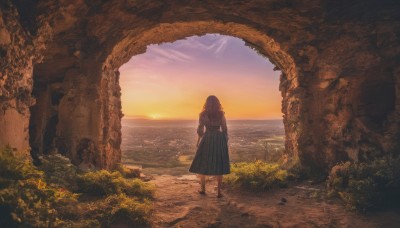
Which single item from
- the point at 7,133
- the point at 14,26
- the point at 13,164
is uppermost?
the point at 14,26

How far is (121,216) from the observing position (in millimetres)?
4875

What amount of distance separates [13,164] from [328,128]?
7.12 metres

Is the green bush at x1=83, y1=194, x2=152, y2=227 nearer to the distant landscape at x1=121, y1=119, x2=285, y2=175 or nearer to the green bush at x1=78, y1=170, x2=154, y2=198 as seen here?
the green bush at x1=78, y1=170, x2=154, y2=198

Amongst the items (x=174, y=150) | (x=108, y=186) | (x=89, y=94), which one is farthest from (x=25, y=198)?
(x=174, y=150)

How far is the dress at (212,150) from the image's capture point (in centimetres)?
670

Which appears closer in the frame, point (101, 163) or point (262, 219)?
point (262, 219)

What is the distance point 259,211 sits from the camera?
568 centimetres

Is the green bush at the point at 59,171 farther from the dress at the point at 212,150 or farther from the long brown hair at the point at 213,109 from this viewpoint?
the long brown hair at the point at 213,109

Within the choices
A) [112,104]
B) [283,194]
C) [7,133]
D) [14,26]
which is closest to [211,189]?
[283,194]

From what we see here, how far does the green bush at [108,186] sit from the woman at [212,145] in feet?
3.74

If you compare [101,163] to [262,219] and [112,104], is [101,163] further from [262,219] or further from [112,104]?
[262,219]

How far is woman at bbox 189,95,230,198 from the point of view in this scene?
22.0 feet

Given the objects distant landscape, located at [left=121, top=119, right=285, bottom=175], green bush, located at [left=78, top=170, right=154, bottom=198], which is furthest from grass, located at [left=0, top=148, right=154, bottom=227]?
distant landscape, located at [left=121, top=119, right=285, bottom=175]

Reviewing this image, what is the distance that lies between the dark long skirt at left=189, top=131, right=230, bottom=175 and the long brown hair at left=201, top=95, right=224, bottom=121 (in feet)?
1.14
